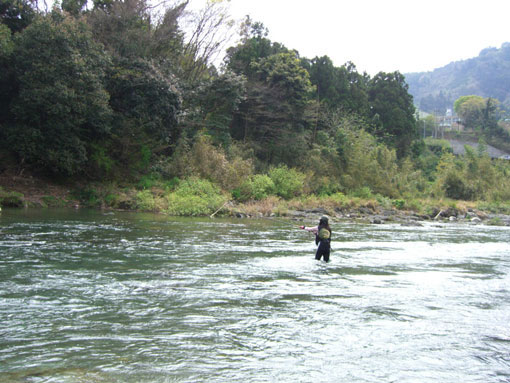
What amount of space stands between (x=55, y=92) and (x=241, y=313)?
20.6 meters

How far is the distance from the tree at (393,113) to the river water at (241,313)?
40.4m

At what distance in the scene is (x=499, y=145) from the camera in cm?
8138

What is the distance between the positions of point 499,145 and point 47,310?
86354mm

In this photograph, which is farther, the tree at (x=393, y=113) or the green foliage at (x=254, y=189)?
the tree at (x=393, y=113)

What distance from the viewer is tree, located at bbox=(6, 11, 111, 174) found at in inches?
970

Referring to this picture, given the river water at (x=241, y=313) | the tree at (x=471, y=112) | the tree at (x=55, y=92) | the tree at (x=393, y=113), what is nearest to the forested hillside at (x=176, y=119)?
the tree at (x=55, y=92)

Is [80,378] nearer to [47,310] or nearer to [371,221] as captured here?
[47,310]

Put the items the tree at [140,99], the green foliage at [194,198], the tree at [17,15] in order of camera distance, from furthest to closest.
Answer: the tree at [140,99] < the tree at [17,15] < the green foliage at [194,198]

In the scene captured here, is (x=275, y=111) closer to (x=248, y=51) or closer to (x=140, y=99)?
(x=248, y=51)

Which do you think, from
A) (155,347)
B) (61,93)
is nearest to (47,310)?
(155,347)

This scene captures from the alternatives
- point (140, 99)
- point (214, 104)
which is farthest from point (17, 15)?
point (214, 104)

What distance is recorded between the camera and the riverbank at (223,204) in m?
26.6

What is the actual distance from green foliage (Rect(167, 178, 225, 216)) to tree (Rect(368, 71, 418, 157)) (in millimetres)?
28963

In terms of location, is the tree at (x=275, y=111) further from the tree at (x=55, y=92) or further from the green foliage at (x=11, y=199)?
the green foliage at (x=11, y=199)
